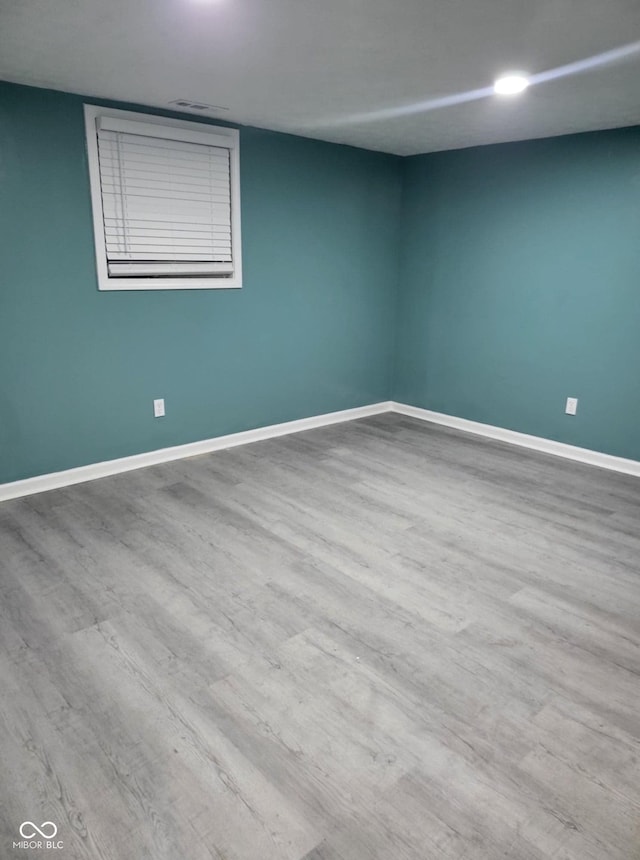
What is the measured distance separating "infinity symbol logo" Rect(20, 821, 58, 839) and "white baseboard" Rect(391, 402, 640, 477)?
12.3 feet

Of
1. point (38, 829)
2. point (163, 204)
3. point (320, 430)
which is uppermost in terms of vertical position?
point (163, 204)

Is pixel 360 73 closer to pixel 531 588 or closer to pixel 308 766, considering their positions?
pixel 531 588

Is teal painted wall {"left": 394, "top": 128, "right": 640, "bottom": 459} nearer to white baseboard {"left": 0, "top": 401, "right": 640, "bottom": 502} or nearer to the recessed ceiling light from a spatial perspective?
white baseboard {"left": 0, "top": 401, "right": 640, "bottom": 502}

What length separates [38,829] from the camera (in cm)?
142

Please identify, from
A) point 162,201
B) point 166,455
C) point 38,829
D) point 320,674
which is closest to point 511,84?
point 162,201

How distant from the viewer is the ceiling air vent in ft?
10.6

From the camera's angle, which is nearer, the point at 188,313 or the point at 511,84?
the point at 511,84

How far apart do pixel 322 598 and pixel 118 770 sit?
1014 mm

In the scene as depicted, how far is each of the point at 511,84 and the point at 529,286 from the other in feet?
5.73

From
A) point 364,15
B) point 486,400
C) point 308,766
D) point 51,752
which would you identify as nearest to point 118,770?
point 51,752

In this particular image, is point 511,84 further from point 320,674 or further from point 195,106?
point 320,674

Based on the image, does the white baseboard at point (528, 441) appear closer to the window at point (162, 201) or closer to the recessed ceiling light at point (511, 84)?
the window at point (162, 201)

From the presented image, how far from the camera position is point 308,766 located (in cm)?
161

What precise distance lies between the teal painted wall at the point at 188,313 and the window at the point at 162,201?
0.09m
